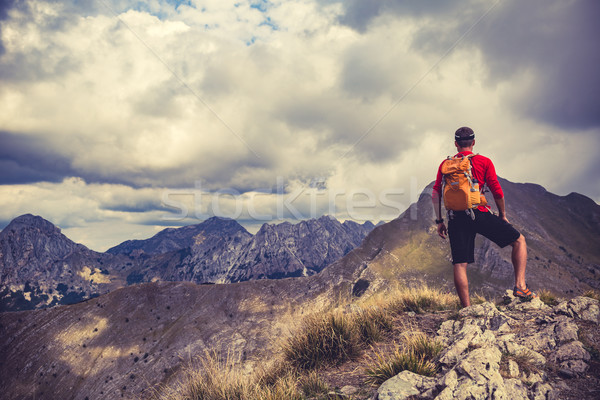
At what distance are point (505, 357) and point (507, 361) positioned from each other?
0.17 metres

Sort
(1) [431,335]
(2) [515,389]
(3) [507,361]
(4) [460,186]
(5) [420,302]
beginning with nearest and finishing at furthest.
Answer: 1. (2) [515,389]
2. (3) [507,361]
3. (1) [431,335]
4. (4) [460,186]
5. (5) [420,302]

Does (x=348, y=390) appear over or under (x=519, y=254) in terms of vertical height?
under

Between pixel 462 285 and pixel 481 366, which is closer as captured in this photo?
pixel 481 366

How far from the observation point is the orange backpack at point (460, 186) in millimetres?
6359

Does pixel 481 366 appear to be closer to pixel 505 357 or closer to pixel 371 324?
pixel 505 357

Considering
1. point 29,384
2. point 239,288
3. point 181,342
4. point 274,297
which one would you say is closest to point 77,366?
point 29,384

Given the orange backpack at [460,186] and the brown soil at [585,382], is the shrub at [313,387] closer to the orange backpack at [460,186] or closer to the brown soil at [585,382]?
the brown soil at [585,382]

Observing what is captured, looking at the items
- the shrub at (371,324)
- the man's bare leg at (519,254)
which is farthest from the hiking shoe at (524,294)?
the shrub at (371,324)

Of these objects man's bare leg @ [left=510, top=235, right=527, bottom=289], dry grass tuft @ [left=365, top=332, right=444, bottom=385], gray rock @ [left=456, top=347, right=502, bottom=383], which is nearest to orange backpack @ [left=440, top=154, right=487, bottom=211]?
man's bare leg @ [left=510, top=235, right=527, bottom=289]

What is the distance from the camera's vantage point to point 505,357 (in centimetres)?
421

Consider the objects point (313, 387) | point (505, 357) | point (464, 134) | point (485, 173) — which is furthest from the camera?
point (464, 134)

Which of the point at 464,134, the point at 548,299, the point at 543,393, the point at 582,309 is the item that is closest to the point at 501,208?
the point at 464,134

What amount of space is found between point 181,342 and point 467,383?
13116 cm

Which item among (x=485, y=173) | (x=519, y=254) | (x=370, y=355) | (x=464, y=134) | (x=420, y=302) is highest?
(x=464, y=134)
